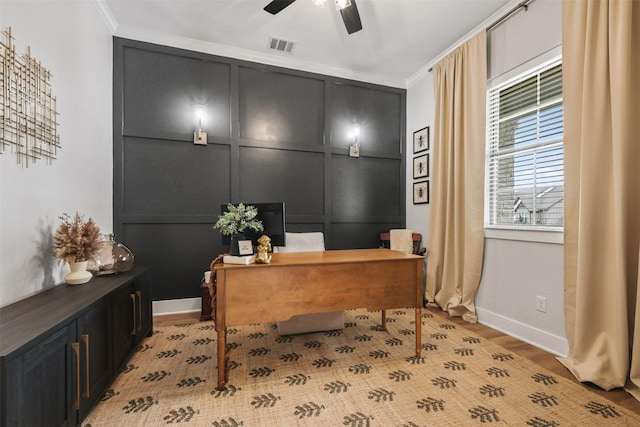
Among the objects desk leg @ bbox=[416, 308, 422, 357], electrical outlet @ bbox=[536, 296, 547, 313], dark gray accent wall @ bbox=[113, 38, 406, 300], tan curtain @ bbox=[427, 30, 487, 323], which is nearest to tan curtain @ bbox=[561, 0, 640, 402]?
electrical outlet @ bbox=[536, 296, 547, 313]

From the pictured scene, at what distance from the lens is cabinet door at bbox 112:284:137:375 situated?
5.87ft

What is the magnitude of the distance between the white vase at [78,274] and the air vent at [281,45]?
9.21 ft

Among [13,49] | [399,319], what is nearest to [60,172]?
[13,49]

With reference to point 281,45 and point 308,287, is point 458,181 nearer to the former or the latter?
point 308,287

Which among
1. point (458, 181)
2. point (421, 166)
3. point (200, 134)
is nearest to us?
point (458, 181)

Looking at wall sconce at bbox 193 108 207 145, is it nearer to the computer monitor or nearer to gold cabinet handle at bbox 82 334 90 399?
the computer monitor

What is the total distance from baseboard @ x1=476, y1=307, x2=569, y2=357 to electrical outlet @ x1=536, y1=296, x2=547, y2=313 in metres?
0.18

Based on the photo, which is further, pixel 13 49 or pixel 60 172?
pixel 60 172

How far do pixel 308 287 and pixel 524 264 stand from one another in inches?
79.4

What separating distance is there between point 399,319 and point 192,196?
104 inches

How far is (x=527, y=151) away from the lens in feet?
8.54

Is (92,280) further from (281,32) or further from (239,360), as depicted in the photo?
(281,32)

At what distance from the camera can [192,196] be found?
322 cm

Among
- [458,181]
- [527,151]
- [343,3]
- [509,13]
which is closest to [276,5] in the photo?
[343,3]
